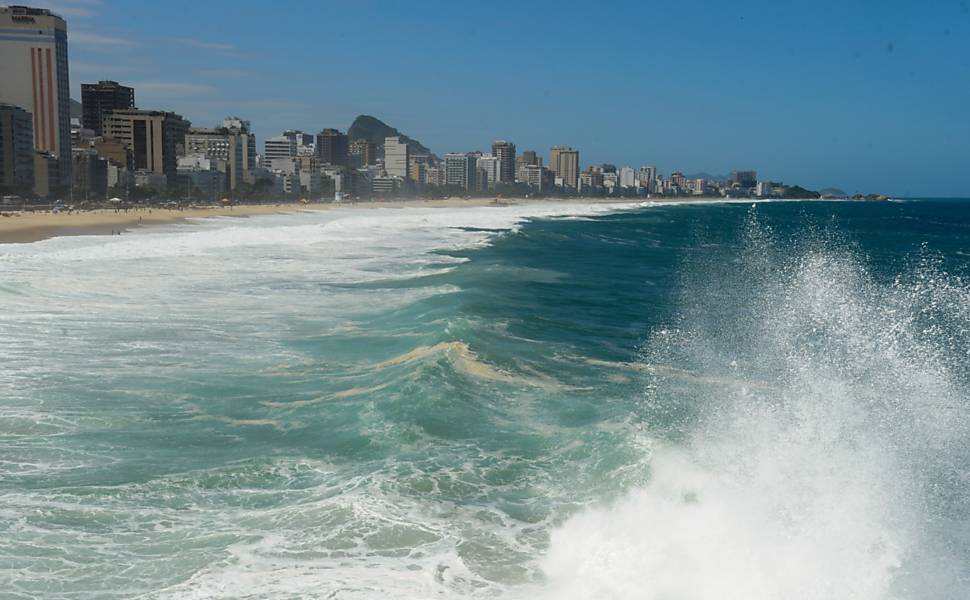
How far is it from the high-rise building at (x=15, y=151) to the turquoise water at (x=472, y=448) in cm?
9746

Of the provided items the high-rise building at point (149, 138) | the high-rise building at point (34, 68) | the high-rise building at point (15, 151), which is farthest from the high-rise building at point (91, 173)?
the high-rise building at point (149, 138)

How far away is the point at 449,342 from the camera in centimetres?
1662

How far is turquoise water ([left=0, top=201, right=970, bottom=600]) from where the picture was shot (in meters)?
7.52

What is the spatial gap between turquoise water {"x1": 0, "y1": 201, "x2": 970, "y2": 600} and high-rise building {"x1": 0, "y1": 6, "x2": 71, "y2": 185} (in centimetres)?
13426

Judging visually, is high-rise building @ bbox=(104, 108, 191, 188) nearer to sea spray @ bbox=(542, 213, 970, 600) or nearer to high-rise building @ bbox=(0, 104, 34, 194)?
high-rise building @ bbox=(0, 104, 34, 194)

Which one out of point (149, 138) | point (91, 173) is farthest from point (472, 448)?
point (149, 138)

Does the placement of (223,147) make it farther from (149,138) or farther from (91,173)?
(91,173)

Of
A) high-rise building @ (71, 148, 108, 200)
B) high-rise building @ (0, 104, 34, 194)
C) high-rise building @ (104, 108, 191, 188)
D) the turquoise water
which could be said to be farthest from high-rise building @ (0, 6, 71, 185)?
the turquoise water

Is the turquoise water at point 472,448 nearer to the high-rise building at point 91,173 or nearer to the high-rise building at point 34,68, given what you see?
the high-rise building at point 91,173

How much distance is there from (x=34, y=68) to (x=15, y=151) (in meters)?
39.9

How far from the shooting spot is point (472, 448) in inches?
431

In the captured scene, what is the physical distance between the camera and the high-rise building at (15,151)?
10644 cm

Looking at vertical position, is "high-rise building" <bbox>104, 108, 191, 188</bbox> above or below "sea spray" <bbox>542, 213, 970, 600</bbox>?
above

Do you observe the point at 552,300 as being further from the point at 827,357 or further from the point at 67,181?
the point at 67,181
